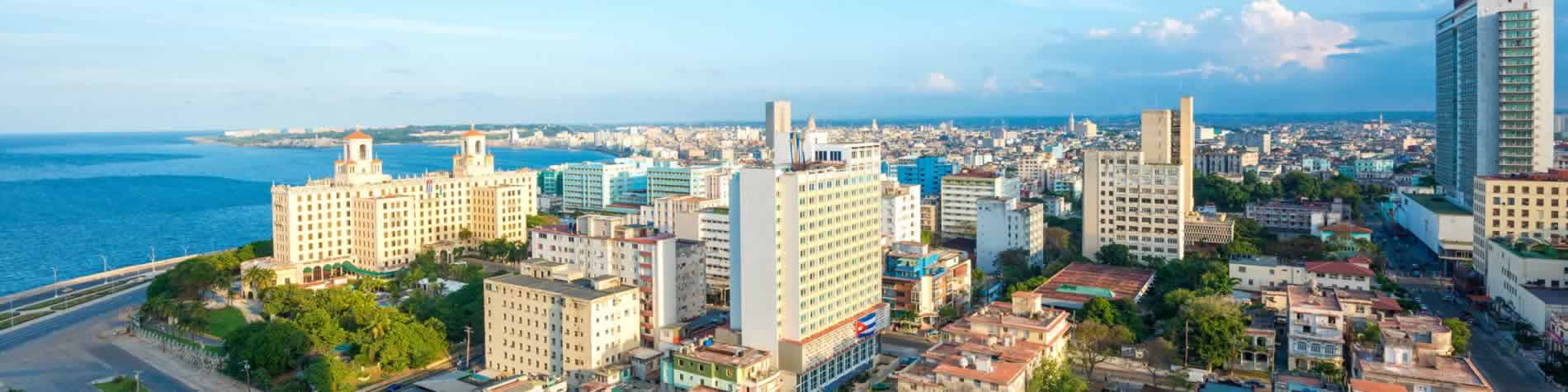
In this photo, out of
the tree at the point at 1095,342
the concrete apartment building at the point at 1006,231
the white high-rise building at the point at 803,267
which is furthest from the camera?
the concrete apartment building at the point at 1006,231

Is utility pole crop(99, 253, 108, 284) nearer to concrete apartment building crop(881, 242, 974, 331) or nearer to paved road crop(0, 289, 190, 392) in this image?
paved road crop(0, 289, 190, 392)

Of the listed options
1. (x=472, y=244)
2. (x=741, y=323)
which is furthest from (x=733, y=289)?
(x=472, y=244)

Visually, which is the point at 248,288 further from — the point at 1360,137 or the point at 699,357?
the point at 1360,137

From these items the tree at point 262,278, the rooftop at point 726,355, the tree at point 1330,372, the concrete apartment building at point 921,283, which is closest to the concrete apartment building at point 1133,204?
the concrete apartment building at point 921,283

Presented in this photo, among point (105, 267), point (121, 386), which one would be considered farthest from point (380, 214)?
point (105, 267)

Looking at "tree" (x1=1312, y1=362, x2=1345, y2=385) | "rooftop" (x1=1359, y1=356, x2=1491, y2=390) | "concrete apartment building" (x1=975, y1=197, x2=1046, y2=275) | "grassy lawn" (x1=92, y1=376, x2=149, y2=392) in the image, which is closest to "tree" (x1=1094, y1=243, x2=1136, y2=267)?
"concrete apartment building" (x1=975, y1=197, x2=1046, y2=275)

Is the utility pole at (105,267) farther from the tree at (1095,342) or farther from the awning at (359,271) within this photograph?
the tree at (1095,342)
